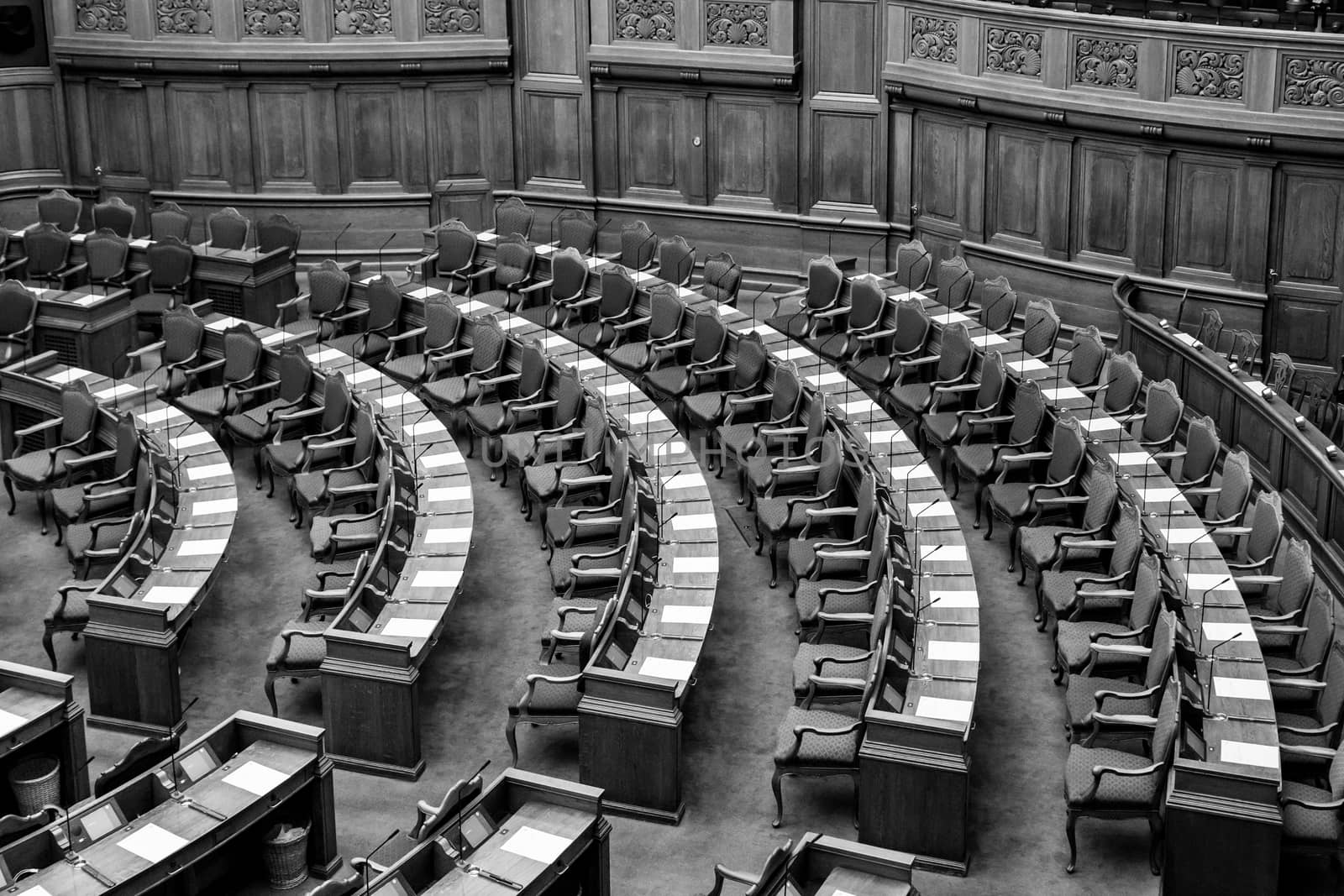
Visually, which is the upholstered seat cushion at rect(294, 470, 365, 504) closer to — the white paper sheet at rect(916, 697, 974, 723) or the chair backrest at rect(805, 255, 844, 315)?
the chair backrest at rect(805, 255, 844, 315)

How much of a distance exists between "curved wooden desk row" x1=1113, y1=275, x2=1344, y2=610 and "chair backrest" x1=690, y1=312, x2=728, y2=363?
139 inches

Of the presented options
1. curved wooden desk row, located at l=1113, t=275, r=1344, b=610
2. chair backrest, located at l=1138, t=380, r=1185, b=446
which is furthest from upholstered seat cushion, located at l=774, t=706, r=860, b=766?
chair backrest, located at l=1138, t=380, r=1185, b=446

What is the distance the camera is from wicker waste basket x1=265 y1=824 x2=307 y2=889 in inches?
341

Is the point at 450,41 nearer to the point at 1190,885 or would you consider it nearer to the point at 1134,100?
the point at 1134,100

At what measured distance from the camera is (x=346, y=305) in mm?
15633

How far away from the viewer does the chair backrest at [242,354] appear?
14000 millimetres

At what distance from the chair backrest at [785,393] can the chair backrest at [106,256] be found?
7.00 m

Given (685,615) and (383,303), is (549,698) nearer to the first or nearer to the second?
(685,615)


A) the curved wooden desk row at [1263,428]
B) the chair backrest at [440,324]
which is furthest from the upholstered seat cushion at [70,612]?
the curved wooden desk row at [1263,428]

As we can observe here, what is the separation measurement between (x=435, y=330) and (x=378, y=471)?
2603 millimetres

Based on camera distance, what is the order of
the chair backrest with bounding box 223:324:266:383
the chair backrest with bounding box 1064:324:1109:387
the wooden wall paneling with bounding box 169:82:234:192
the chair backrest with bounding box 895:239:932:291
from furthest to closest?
the wooden wall paneling with bounding box 169:82:234:192 → the chair backrest with bounding box 895:239:932:291 → the chair backrest with bounding box 223:324:266:383 → the chair backrest with bounding box 1064:324:1109:387

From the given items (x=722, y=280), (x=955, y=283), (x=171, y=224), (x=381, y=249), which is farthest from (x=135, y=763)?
(x=381, y=249)

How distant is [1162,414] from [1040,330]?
2017mm

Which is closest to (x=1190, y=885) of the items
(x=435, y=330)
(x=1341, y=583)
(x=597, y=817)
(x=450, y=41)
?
(x=597, y=817)
